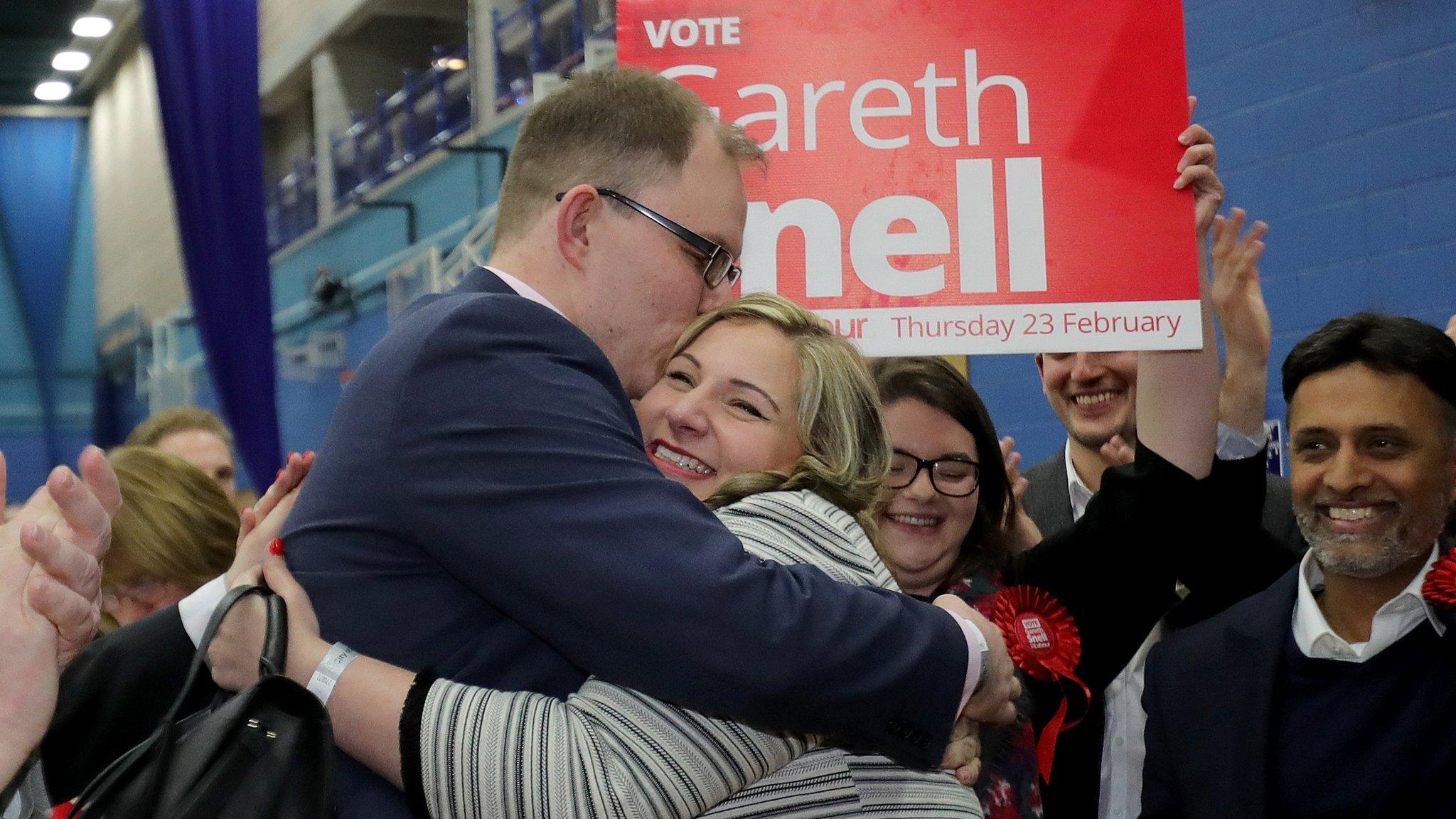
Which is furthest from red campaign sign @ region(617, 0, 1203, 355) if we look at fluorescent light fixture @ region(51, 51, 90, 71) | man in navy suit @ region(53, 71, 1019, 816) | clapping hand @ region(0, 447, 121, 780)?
fluorescent light fixture @ region(51, 51, 90, 71)

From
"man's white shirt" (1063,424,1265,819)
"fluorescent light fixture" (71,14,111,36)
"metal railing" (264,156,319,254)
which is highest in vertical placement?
"fluorescent light fixture" (71,14,111,36)

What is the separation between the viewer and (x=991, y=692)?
147cm

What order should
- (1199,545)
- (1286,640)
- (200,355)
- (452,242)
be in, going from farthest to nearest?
(200,355) < (452,242) < (1286,640) < (1199,545)

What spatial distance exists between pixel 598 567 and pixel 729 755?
9.1 inches

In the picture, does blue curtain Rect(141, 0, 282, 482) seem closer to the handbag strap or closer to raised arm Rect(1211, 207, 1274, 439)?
raised arm Rect(1211, 207, 1274, 439)

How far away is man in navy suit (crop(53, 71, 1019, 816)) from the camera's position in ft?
4.10

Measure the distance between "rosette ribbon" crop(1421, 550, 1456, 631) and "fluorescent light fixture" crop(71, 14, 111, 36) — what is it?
11.3m

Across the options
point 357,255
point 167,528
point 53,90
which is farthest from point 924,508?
point 53,90

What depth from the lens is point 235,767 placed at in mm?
1196

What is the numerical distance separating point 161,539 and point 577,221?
54.7 inches

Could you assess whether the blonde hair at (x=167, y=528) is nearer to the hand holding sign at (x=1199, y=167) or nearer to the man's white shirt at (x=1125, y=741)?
the man's white shirt at (x=1125, y=741)

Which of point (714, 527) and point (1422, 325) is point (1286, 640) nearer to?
point (1422, 325)

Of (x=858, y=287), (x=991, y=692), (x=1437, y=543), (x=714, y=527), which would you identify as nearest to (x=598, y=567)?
(x=714, y=527)

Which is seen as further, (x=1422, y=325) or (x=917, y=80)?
(x=1422, y=325)
